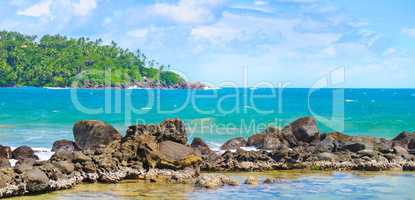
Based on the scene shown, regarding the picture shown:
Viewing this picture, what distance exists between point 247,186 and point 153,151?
4.68m

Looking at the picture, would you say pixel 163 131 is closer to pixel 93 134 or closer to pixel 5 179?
pixel 93 134

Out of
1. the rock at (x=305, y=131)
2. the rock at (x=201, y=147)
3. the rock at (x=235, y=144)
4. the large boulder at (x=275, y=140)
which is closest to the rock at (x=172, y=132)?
the rock at (x=201, y=147)

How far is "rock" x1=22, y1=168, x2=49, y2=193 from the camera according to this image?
84.7ft

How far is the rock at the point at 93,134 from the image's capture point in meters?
37.3

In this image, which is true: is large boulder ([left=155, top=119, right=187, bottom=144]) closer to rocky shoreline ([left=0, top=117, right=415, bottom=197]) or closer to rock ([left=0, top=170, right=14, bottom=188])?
rocky shoreline ([left=0, top=117, right=415, bottom=197])

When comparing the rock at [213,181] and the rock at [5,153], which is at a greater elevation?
the rock at [5,153]

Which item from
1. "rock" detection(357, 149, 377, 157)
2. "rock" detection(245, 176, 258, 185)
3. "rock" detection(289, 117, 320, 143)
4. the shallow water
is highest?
"rock" detection(289, 117, 320, 143)

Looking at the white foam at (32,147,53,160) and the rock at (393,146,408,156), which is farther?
the white foam at (32,147,53,160)

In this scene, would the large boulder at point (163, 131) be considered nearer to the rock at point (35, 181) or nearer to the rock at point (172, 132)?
the rock at point (172, 132)

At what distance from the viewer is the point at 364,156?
36.3 metres

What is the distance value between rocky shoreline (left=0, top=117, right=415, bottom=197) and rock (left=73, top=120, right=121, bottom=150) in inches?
1.5

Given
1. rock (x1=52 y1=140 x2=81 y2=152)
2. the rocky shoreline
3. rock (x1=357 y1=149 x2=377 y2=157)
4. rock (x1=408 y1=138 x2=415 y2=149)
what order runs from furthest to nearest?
rock (x1=408 y1=138 x2=415 y2=149) < rock (x1=52 y1=140 x2=81 y2=152) < rock (x1=357 y1=149 x2=377 y2=157) < the rocky shoreline

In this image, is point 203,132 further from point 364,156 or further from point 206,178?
point 206,178

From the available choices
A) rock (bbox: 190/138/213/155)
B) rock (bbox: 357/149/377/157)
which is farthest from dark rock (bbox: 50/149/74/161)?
rock (bbox: 357/149/377/157)
